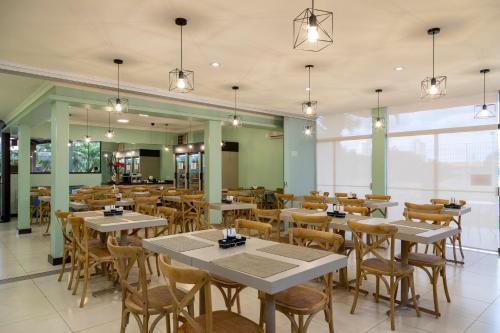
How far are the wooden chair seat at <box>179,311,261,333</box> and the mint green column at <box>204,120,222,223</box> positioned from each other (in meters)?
4.88

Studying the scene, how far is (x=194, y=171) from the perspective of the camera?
33.9 ft

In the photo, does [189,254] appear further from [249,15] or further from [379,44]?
[379,44]

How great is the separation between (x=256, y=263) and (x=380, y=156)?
6070 millimetres

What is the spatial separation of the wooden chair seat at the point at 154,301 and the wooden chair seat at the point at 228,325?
0.94ft

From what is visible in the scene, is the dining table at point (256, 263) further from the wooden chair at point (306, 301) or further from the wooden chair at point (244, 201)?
the wooden chair at point (244, 201)

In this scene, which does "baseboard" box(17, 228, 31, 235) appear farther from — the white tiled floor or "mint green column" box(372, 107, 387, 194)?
"mint green column" box(372, 107, 387, 194)

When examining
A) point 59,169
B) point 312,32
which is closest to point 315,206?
point 312,32

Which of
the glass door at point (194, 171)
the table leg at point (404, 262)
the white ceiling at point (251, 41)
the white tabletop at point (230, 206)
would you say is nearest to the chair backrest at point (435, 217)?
the table leg at point (404, 262)

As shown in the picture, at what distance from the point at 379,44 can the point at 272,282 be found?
3.13 m

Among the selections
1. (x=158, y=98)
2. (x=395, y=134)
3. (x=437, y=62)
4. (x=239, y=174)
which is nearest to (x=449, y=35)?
(x=437, y=62)

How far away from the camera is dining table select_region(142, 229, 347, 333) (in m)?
1.79

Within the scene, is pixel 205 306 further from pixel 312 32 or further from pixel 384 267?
pixel 384 267

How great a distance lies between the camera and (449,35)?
134 inches

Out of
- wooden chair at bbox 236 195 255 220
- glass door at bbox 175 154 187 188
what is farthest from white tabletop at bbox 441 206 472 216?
glass door at bbox 175 154 187 188
